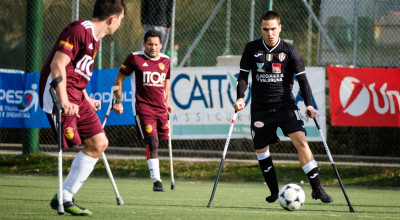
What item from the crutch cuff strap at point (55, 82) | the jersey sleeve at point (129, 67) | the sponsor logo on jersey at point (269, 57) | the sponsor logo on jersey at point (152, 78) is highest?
the crutch cuff strap at point (55, 82)

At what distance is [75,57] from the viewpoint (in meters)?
6.39

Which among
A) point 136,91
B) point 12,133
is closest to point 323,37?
point 136,91

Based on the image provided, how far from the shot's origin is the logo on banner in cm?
1340

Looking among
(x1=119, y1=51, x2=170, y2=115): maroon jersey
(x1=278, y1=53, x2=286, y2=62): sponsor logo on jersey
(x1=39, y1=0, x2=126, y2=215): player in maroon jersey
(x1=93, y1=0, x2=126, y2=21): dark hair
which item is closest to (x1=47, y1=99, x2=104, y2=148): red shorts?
(x1=39, y1=0, x2=126, y2=215): player in maroon jersey

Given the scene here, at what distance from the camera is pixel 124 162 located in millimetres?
15016

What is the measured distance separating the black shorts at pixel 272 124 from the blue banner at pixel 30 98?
20.9 feet

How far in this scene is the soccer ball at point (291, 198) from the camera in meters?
7.58

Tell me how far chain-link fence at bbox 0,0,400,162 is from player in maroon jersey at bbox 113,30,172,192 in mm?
4377

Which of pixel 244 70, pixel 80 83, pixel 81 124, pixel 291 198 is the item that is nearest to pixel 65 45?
pixel 80 83

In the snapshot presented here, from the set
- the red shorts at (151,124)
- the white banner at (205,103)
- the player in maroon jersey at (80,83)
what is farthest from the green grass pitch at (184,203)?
the white banner at (205,103)

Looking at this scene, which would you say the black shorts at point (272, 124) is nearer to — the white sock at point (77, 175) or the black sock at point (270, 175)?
the black sock at point (270, 175)

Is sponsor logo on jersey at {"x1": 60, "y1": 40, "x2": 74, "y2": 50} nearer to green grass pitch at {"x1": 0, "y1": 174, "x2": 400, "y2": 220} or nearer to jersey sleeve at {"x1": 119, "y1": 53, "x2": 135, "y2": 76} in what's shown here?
green grass pitch at {"x1": 0, "y1": 174, "x2": 400, "y2": 220}

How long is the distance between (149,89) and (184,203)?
2.73 meters

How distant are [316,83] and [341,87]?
0.48 metres
